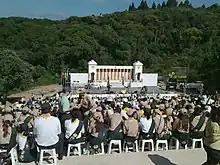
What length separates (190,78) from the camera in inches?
2266

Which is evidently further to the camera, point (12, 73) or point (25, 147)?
point (12, 73)

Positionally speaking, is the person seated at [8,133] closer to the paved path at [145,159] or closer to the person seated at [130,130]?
the paved path at [145,159]

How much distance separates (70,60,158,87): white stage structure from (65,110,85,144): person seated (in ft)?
155

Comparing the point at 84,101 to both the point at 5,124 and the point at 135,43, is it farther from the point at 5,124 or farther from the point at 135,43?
the point at 135,43

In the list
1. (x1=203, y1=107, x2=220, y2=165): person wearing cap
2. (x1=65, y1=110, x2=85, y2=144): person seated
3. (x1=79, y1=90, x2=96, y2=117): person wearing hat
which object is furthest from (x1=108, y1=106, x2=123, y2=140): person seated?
(x1=203, y1=107, x2=220, y2=165): person wearing cap

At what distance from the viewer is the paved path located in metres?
6.70

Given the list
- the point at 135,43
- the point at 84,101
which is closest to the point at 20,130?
the point at 84,101

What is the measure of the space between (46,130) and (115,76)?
5246 cm

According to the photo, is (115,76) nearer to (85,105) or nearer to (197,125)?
(85,105)

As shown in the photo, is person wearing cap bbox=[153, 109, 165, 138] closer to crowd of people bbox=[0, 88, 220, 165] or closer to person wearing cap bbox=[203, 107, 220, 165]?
crowd of people bbox=[0, 88, 220, 165]

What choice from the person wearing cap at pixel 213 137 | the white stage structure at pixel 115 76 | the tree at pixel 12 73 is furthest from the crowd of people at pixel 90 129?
the white stage structure at pixel 115 76

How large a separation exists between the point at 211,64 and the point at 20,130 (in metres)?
32.6

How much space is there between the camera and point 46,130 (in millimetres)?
6137

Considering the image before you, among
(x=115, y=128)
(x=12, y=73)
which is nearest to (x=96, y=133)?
(x=115, y=128)
